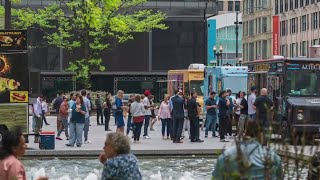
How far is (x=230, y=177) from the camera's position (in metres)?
8.21

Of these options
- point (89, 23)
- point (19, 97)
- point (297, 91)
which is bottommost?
point (19, 97)

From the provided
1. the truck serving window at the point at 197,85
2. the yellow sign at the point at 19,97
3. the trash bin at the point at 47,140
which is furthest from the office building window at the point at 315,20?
the yellow sign at the point at 19,97

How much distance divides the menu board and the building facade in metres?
71.3

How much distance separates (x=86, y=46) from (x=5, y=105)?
30128mm

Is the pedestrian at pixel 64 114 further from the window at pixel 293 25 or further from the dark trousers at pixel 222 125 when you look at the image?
the window at pixel 293 25

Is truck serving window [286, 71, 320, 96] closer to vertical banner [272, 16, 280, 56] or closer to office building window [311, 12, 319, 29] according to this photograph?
office building window [311, 12, 319, 29]

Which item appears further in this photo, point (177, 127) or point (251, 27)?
point (251, 27)

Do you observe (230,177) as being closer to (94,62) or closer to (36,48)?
(94,62)

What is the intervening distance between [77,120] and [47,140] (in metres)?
1.50

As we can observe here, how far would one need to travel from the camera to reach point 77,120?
95.3 feet

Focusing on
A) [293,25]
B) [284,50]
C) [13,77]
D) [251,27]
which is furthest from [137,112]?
[251,27]

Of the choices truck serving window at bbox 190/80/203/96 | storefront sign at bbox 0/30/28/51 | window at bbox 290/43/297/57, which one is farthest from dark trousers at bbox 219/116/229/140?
window at bbox 290/43/297/57

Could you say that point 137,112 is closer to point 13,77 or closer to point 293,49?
point 13,77

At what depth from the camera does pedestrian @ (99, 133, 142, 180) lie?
987 centimetres
